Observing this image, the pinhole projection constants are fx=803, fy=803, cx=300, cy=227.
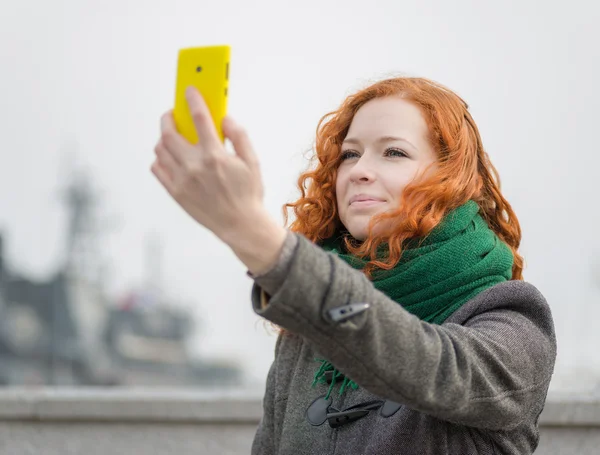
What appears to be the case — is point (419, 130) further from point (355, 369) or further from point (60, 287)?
point (60, 287)

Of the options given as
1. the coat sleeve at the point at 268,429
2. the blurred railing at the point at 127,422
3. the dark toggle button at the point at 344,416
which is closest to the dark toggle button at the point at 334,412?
the dark toggle button at the point at 344,416

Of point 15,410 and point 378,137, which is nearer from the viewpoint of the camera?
point 378,137

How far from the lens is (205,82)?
127cm

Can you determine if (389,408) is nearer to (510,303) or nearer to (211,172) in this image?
(510,303)

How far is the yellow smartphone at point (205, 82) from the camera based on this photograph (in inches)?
49.4

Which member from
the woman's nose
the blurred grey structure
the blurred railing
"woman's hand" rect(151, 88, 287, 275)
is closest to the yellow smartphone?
"woman's hand" rect(151, 88, 287, 275)

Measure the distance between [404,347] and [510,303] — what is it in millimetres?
450

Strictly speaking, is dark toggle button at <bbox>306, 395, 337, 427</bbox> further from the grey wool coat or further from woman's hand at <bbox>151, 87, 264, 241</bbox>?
woman's hand at <bbox>151, 87, 264, 241</bbox>

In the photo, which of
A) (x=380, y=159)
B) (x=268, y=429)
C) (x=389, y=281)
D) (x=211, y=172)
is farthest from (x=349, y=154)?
(x=211, y=172)

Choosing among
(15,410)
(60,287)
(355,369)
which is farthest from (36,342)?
(355,369)

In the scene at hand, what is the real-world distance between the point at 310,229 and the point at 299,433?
554 mm

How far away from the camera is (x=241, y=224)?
1.26 meters

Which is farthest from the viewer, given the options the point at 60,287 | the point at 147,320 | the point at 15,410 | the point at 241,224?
the point at 147,320

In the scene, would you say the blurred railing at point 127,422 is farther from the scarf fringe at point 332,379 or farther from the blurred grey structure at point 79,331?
the blurred grey structure at point 79,331
